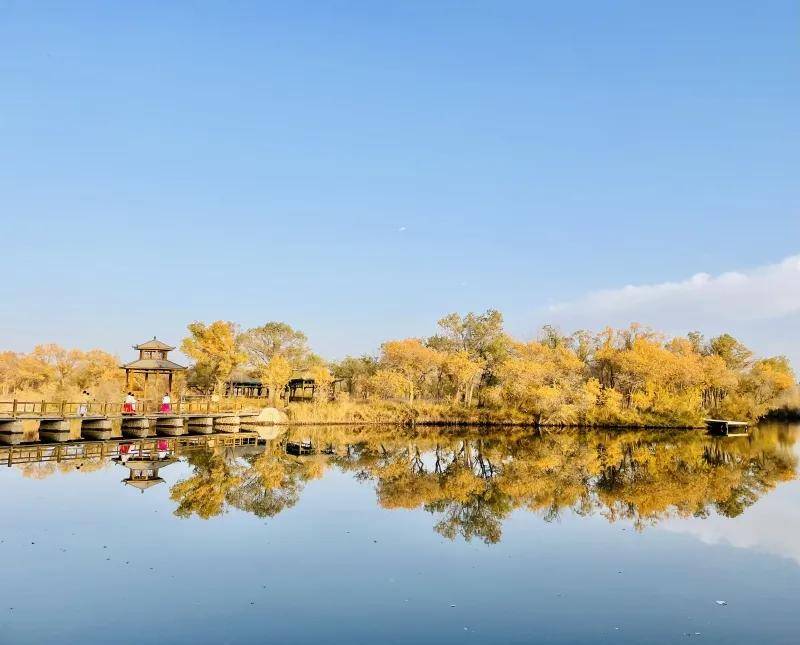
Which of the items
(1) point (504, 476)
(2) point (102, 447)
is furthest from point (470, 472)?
(2) point (102, 447)

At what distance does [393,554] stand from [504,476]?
42.1 ft

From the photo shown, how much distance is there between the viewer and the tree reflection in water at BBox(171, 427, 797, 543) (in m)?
19.8

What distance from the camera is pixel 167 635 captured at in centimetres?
952

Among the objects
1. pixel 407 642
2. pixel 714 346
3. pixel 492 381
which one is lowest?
pixel 407 642

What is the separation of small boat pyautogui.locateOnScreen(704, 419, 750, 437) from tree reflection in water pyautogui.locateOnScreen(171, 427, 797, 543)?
8.27 metres

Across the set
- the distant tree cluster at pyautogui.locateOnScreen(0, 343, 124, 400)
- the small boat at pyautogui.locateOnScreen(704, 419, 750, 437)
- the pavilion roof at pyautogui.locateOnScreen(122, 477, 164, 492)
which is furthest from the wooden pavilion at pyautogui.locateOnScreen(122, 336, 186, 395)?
the small boat at pyautogui.locateOnScreen(704, 419, 750, 437)

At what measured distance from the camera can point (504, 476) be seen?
26.6m

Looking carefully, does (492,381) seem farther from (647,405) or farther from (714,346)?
(714,346)

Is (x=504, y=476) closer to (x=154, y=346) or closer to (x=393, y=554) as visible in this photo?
(x=393, y=554)

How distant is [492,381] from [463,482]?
131 ft

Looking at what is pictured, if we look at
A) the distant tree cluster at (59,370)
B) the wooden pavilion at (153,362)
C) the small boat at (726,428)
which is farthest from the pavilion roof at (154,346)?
the small boat at (726,428)

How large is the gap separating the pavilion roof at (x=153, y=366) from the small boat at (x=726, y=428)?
4291cm

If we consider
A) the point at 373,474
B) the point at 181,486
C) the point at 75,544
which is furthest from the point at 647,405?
the point at 75,544

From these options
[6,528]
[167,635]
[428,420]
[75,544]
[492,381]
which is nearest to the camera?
[167,635]
